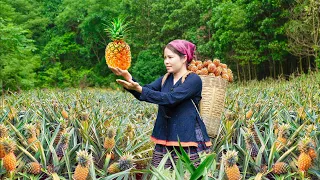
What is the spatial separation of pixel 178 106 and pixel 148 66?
101 feet

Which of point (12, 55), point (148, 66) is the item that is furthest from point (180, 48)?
point (148, 66)

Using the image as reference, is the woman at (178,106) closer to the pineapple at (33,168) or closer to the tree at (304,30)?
the pineapple at (33,168)

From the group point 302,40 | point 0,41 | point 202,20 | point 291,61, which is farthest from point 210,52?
point 0,41

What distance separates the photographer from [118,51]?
130 inches

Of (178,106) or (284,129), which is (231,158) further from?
(178,106)

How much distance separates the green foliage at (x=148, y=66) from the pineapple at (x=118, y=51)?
30.5 meters

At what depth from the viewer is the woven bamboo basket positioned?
3.47 m

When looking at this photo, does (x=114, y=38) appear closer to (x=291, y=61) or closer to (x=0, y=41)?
(x=0, y=41)

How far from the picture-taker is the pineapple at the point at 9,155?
2.39m

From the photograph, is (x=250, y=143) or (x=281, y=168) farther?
(x=250, y=143)

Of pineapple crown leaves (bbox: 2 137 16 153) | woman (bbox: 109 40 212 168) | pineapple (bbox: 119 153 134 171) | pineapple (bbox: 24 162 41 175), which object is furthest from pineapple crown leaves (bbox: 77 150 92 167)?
woman (bbox: 109 40 212 168)

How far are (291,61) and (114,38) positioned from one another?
71.0ft

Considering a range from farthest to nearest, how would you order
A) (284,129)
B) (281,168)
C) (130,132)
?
(130,132), (284,129), (281,168)

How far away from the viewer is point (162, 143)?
126 inches
